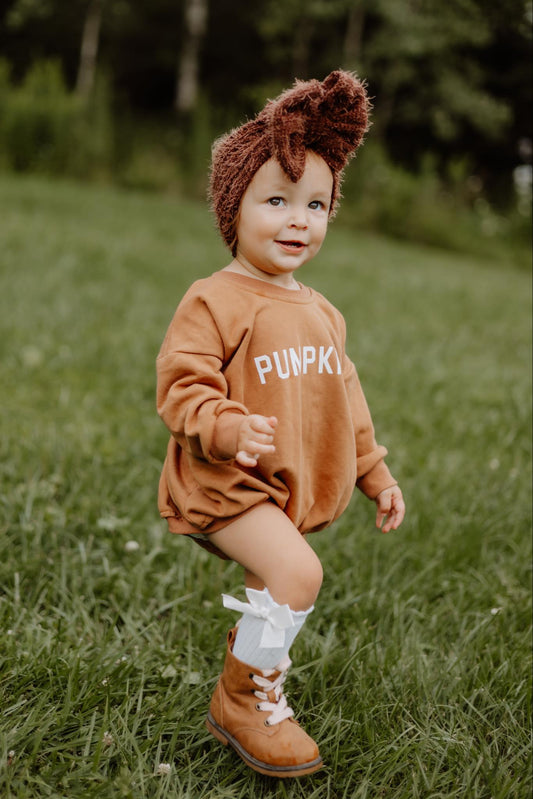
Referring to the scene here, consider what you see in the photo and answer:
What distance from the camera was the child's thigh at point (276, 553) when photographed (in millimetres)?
1513

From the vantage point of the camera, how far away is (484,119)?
18438mm

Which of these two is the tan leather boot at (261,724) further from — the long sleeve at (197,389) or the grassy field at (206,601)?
the long sleeve at (197,389)

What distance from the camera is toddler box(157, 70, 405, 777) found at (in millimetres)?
1502

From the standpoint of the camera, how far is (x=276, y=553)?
1.52m

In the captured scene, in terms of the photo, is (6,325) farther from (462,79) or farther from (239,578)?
(462,79)

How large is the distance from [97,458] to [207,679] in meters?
1.23

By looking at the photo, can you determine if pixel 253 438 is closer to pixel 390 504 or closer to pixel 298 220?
pixel 298 220

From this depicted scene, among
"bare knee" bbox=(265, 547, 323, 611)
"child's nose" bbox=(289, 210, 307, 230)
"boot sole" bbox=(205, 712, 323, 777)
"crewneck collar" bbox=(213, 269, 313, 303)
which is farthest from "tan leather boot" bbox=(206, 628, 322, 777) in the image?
"child's nose" bbox=(289, 210, 307, 230)

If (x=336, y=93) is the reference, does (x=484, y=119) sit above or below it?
above

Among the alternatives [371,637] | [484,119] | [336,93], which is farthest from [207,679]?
[484,119]

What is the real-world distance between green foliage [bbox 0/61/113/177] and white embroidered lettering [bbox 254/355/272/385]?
1222 cm

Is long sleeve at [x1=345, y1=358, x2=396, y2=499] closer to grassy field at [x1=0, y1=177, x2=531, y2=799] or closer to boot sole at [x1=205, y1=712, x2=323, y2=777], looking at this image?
grassy field at [x1=0, y1=177, x2=531, y2=799]

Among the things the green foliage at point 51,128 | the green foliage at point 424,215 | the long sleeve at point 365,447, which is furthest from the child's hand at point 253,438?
the green foliage at point 424,215

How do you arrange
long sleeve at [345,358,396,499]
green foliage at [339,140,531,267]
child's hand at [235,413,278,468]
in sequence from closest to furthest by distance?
1. child's hand at [235,413,278,468]
2. long sleeve at [345,358,396,499]
3. green foliage at [339,140,531,267]
